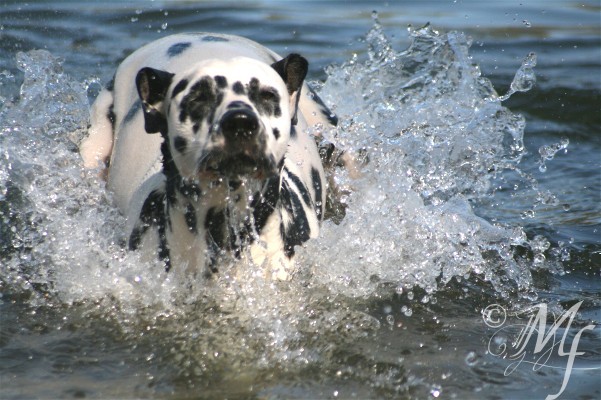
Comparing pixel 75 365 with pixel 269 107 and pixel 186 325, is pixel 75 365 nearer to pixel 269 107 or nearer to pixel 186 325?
pixel 186 325

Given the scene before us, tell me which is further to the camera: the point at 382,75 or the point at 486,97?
the point at 382,75

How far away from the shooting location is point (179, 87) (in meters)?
4.53

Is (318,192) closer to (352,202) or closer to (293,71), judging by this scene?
(352,202)

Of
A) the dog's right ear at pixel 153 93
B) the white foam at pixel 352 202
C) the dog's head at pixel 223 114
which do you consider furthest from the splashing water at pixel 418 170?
the dog's right ear at pixel 153 93

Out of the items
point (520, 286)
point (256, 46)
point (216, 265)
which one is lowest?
point (520, 286)

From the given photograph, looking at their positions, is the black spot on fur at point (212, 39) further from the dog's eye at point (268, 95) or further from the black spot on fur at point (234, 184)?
the black spot on fur at point (234, 184)

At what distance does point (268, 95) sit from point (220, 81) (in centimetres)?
21

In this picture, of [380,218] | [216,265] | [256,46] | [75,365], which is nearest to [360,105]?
[256,46]

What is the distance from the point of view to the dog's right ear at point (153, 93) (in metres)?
4.55

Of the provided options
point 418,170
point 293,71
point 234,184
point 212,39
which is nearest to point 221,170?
point 234,184

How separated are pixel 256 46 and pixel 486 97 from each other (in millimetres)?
1925

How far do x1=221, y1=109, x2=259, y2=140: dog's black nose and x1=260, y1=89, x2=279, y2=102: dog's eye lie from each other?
26 centimetres

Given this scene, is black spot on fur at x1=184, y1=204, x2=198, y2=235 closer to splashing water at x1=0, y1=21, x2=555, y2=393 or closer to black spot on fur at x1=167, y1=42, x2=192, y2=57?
splashing water at x1=0, y1=21, x2=555, y2=393

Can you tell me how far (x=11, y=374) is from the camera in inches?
173
